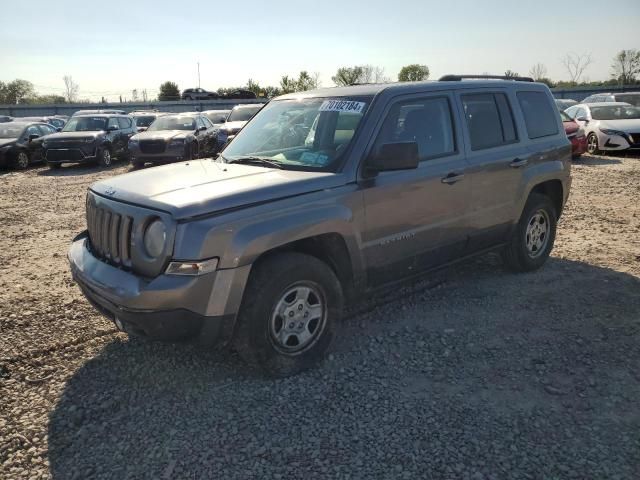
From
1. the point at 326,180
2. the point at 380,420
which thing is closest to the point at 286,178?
the point at 326,180

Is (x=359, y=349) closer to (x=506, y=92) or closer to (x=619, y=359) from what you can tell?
(x=619, y=359)

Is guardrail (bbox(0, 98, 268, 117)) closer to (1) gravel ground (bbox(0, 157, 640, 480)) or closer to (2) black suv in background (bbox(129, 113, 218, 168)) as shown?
(2) black suv in background (bbox(129, 113, 218, 168))

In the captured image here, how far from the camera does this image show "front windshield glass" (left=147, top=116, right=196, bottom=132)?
16.4 meters

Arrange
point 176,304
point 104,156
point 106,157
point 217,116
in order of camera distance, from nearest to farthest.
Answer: point 176,304
point 104,156
point 106,157
point 217,116

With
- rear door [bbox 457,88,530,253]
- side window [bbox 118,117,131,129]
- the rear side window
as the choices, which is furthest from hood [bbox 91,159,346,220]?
side window [bbox 118,117,131,129]

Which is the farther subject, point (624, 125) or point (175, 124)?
point (175, 124)

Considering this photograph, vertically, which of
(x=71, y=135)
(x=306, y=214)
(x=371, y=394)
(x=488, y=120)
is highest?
(x=71, y=135)

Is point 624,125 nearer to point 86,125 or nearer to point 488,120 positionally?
point 488,120

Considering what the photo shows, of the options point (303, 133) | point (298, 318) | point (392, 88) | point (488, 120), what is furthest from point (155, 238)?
point (488, 120)

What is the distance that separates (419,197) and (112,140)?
14691 millimetres

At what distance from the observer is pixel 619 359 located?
376 centimetres

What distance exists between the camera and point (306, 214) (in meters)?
3.43

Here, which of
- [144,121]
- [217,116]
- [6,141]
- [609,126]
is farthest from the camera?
[144,121]

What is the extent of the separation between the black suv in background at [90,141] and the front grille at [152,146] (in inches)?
67.8
